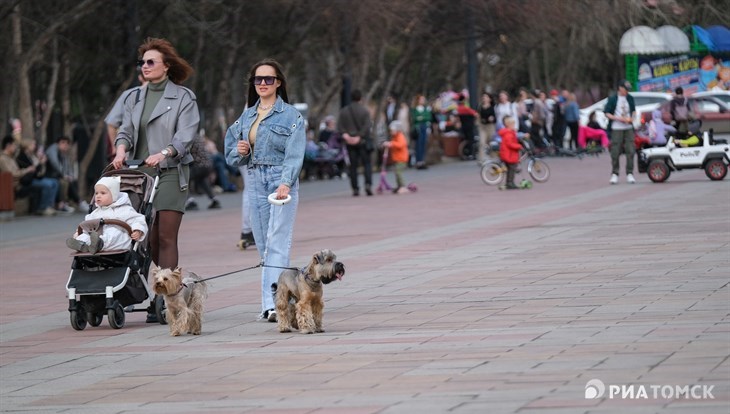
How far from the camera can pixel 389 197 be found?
2717cm

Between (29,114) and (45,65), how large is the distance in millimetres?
5150

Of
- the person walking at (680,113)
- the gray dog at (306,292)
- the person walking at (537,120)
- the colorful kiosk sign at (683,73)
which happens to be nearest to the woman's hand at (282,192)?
the gray dog at (306,292)

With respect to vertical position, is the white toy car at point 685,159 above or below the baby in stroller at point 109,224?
below

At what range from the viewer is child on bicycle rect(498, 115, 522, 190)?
90.3 ft

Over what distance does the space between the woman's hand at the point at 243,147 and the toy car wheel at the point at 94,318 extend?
1.70 metres

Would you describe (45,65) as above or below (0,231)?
above

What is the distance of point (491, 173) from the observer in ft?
95.2

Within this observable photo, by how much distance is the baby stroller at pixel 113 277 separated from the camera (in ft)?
36.5

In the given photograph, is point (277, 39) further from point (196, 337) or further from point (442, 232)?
point (196, 337)

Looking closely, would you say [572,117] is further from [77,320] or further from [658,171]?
[77,320]

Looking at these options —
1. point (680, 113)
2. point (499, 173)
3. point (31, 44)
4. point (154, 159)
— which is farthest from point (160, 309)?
point (680, 113)

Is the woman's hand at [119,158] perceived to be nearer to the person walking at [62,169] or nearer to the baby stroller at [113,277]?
the baby stroller at [113,277]

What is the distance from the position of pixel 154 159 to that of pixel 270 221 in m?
1.03

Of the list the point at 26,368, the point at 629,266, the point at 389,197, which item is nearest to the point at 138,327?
the point at 26,368
